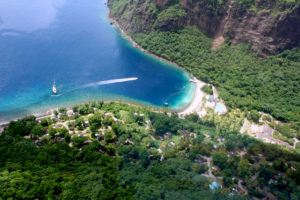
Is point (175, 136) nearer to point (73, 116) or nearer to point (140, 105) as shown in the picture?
point (140, 105)

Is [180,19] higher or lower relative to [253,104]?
higher

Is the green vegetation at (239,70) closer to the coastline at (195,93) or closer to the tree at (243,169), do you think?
the coastline at (195,93)

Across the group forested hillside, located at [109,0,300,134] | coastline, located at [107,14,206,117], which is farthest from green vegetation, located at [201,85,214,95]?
forested hillside, located at [109,0,300,134]

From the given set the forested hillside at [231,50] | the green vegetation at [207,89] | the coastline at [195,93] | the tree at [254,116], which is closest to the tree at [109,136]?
the coastline at [195,93]

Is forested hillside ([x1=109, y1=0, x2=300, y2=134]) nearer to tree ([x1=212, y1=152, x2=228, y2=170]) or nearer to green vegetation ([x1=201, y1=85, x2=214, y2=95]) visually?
green vegetation ([x1=201, y1=85, x2=214, y2=95])

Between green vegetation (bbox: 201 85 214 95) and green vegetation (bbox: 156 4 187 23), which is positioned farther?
green vegetation (bbox: 156 4 187 23)

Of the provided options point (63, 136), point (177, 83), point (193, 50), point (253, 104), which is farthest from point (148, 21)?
point (63, 136)
